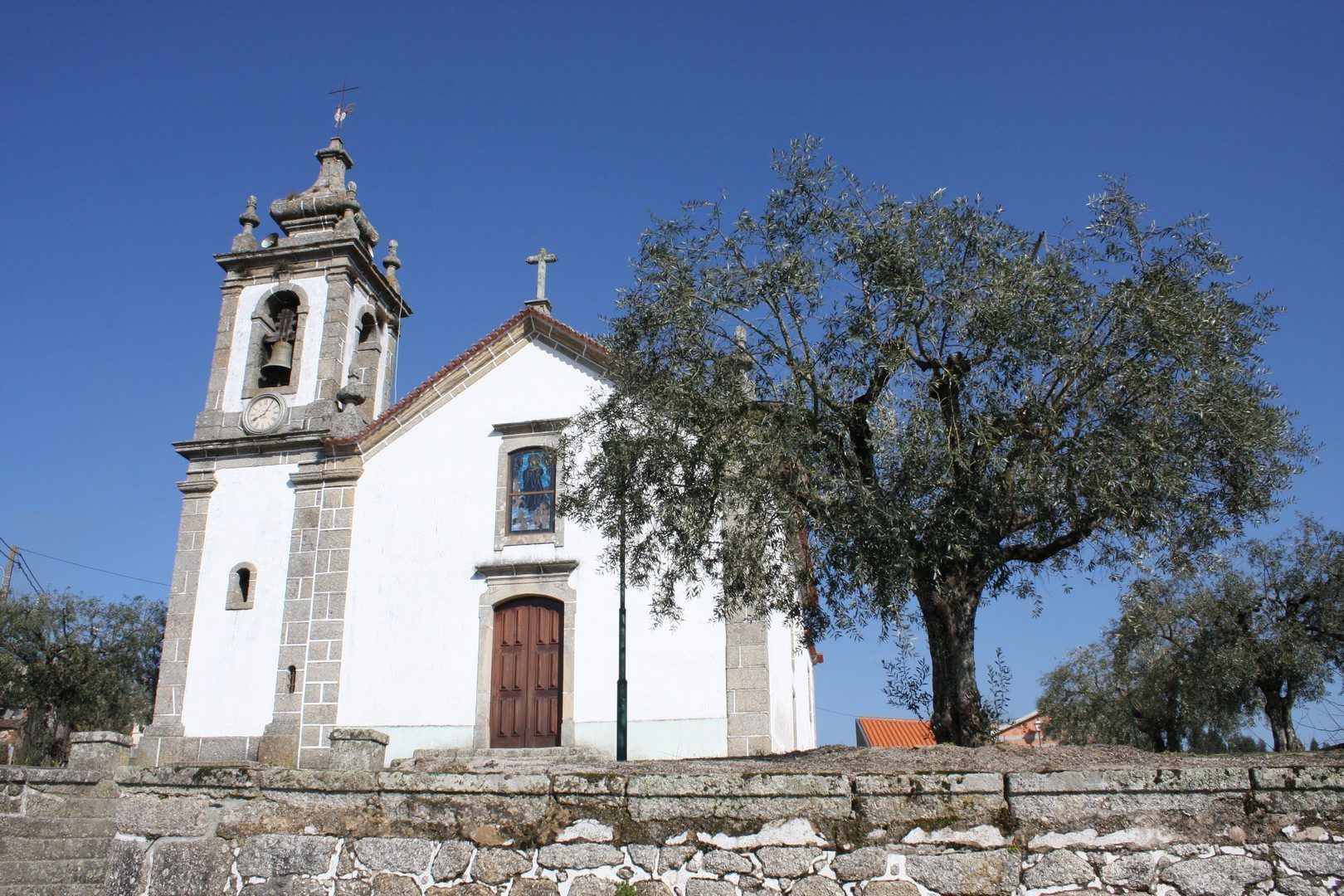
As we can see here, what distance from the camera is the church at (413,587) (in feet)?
44.7

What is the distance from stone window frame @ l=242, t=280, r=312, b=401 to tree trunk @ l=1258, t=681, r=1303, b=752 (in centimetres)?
1744

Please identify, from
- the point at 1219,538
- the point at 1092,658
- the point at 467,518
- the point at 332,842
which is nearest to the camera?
the point at 332,842

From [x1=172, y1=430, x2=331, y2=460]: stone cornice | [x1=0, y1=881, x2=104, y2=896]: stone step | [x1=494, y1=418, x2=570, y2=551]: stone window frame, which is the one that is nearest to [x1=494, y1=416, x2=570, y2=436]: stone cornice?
[x1=494, y1=418, x2=570, y2=551]: stone window frame

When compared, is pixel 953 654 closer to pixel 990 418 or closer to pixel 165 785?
pixel 990 418

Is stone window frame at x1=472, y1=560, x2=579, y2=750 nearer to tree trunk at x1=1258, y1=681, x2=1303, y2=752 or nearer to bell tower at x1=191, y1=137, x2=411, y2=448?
bell tower at x1=191, y1=137, x2=411, y2=448

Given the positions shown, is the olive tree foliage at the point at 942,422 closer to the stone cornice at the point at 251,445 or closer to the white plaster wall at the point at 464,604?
the white plaster wall at the point at 464,604

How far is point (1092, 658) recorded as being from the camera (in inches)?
1016

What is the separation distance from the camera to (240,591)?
1577cm

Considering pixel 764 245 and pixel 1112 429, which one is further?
pixel 764 245

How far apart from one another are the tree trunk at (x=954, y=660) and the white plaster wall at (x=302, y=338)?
11.9 m

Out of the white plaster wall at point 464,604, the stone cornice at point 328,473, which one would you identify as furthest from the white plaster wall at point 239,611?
the white plaster wall at point 464,604

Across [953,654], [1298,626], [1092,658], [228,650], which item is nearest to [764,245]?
[953,654]

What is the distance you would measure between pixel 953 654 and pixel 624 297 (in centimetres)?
464

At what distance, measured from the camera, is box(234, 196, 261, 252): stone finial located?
18578 millimetres
